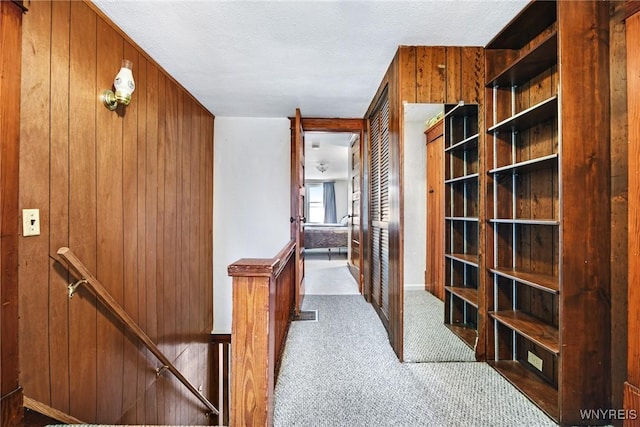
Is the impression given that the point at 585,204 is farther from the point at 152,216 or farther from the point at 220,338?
the point at 220,338

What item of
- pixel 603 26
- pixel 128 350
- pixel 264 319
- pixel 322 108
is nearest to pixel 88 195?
pixel 128 350

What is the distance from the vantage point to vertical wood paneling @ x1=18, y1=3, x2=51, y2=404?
1.27 metres

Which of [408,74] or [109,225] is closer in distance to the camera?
[109,225]

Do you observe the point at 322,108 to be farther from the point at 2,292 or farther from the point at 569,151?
A: the point at 2,292

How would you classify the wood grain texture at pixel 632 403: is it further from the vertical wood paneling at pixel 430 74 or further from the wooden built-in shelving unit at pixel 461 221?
the vertical wood paneling at pixel 430 74

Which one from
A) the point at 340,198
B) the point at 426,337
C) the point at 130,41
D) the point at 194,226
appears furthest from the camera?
the point at 340,198

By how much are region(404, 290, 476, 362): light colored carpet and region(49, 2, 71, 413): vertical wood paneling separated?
198cm

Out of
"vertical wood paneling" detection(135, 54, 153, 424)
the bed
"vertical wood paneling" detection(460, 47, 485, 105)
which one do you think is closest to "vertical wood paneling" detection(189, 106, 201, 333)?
"vertical wood paneling" detection(135, 54, 153, 424)

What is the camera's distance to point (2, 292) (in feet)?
3.83

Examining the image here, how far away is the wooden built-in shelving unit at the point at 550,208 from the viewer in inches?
54.6

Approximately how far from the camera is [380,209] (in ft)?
9.20

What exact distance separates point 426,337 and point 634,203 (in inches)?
54.5

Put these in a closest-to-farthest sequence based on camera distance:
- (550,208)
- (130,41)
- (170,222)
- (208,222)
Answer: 1. (550,208)
2. (130,41)
3. (170,222)
4. (208,222)

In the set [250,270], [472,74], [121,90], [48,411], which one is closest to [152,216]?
[121,90]
